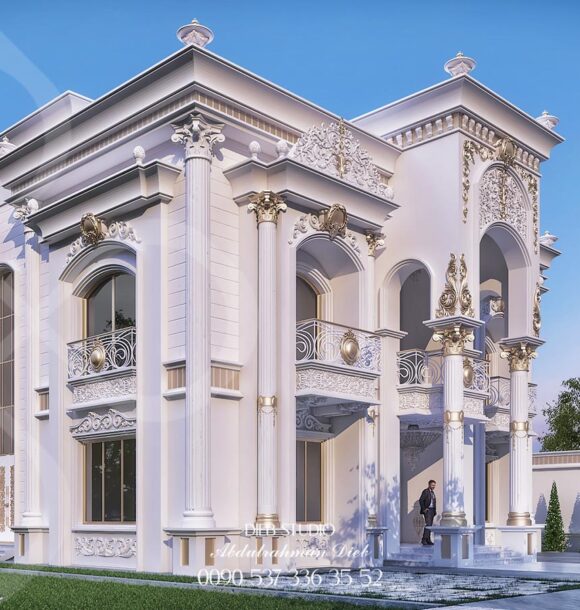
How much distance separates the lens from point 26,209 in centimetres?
2006

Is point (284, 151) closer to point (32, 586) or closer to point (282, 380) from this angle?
point (282, 380)

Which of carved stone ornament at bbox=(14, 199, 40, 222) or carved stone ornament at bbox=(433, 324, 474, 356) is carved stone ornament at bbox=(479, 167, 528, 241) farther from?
carved stone ornament at bbox=(14, 199, 40, 222)

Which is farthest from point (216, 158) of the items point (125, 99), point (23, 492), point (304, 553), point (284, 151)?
point (23, 492)

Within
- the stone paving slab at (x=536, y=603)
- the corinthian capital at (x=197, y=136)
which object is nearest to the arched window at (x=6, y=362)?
the corinthian capital at (x=197, y=136)

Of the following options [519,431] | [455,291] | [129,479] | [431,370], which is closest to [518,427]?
[519,431]

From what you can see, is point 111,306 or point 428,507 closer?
point 111,306

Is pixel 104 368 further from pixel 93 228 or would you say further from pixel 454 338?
pixel 454 338

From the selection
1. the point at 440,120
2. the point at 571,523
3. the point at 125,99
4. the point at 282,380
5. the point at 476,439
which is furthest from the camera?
the point at 571,523

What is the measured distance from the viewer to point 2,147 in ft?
70.2

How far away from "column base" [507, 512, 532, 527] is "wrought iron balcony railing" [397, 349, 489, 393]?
9.04 feet

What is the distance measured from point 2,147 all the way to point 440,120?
9.60m

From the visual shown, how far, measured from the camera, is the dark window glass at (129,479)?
16.8 meters

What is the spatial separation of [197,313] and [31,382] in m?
5.45

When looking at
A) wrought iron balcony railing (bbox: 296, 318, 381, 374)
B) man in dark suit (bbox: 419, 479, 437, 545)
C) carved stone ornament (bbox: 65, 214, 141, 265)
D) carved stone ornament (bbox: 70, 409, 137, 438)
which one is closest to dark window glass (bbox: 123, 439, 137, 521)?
carved stone ornament (bbox: 70, 409, 137, 438)
